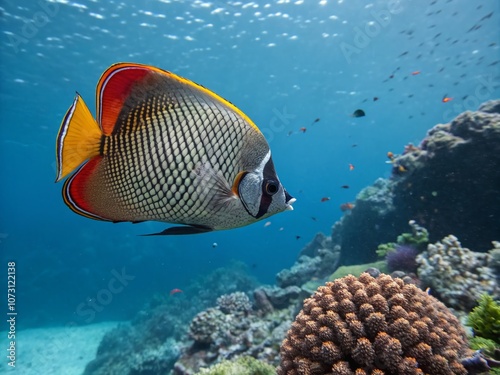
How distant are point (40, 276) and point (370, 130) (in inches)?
2131

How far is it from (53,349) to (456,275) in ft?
61.5

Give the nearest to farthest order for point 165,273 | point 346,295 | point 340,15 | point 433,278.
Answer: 1. point 346,295
2. point 433,278
3. point 340,15
4. point 165,273

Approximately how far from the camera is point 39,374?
12789 millimetres

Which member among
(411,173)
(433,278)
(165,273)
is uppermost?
(411,173)

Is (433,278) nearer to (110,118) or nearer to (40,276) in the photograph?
(110,118)

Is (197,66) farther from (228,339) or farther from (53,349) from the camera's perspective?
(228,339)

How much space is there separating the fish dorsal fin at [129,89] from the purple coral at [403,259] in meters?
5.60

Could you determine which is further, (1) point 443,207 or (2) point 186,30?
(2) point 186,30

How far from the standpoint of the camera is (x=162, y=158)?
0.99 metres

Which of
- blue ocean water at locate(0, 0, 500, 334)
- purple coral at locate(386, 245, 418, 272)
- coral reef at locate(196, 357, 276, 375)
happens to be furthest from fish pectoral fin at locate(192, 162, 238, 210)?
blue ocean water at locate(0, 0, 500, 334)

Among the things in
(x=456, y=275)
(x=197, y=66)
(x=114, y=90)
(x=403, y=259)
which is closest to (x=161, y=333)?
(x=403, y=259)

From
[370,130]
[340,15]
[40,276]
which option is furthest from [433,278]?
[370,130]

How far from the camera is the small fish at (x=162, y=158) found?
A: 97 centimetres

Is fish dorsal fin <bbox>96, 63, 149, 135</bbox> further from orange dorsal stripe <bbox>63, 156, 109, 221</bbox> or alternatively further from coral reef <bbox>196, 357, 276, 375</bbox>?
coral reef <bbox>196, 357, 276, 375</bbox>
